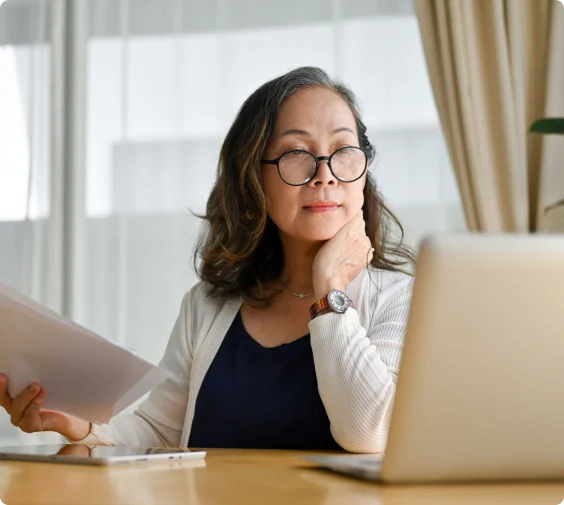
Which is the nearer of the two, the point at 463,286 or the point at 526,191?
the point at 463,286

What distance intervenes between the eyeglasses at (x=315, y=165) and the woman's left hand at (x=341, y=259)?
11 centimetres

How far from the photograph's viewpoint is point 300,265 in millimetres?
1874

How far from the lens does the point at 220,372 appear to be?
1.71 meters

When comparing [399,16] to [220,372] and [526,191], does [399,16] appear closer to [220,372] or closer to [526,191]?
[526,191]

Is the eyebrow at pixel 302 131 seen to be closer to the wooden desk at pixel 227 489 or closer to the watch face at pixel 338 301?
the watch face at pixel 338 301

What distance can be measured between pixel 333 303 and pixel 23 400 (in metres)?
0.58

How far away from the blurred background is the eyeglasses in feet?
5.17

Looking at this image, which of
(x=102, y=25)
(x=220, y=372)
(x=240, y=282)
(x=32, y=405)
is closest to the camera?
(x=32, y=405)

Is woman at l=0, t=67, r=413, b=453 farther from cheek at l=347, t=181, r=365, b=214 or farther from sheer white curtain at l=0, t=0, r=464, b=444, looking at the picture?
sheer white curtain at l=0, t=0, r=464, b=444

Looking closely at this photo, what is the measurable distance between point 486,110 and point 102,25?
5.54ft

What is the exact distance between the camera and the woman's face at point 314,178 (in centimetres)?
175

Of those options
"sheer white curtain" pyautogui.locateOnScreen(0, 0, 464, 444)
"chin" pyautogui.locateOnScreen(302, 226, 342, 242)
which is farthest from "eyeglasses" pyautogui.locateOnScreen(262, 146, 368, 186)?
"sheer white curtain" pyautogui.locateOnScreen(0, 0, 464, 444)

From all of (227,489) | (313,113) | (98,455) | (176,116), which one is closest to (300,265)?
(313,113)

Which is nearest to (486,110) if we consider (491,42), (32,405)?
(491,42)
